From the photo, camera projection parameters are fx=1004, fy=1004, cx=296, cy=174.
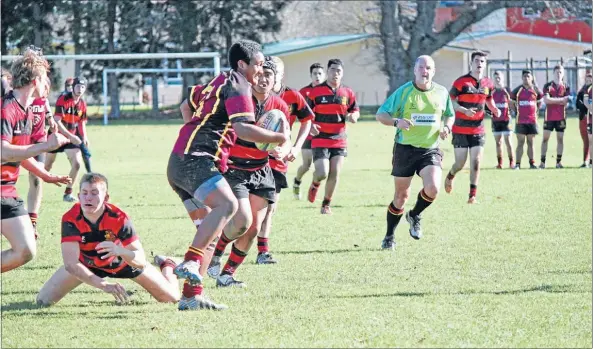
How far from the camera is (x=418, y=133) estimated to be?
423 inches

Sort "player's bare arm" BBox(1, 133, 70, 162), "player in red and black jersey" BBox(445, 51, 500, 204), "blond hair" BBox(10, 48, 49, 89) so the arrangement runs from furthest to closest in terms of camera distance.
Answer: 1. "player in red and black jersey" BBox(445, 51, 500, 204)
2. "blond hair" BBox(10, 48, 49, 89)
3. "player's bare arm" BBox(1, 133, 70, 162)

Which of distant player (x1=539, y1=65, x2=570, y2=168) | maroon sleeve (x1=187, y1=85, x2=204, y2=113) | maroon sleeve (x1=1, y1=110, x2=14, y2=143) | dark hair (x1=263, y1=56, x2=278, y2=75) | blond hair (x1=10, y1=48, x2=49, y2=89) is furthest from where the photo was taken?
distant player (x1=539, y1=65, x2=570, y2=168)

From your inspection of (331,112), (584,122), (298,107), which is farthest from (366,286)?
(584,122)

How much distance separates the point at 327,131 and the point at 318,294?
20.5ft

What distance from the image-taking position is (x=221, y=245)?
8.84 metres

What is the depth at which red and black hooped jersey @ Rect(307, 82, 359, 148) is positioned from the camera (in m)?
14.1

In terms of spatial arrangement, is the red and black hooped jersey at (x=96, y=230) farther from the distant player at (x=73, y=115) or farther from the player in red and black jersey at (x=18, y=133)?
the distant player at (x=73, y=115)

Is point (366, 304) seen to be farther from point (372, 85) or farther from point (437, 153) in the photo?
point (372, 85)

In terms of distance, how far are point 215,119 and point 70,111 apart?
1030 centimetres

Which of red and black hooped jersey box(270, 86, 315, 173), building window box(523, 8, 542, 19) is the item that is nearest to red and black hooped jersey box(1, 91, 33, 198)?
red and black hooped jersey box(270, 86, 315, 173)

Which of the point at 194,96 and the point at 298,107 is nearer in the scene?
the point at 194,96

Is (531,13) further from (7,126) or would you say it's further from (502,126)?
(7,126)

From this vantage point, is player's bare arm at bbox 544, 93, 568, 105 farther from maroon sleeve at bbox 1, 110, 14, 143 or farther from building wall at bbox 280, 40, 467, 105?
building wall at bbox 280, 40, 467, 105

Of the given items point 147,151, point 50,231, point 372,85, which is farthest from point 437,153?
point 372,85
